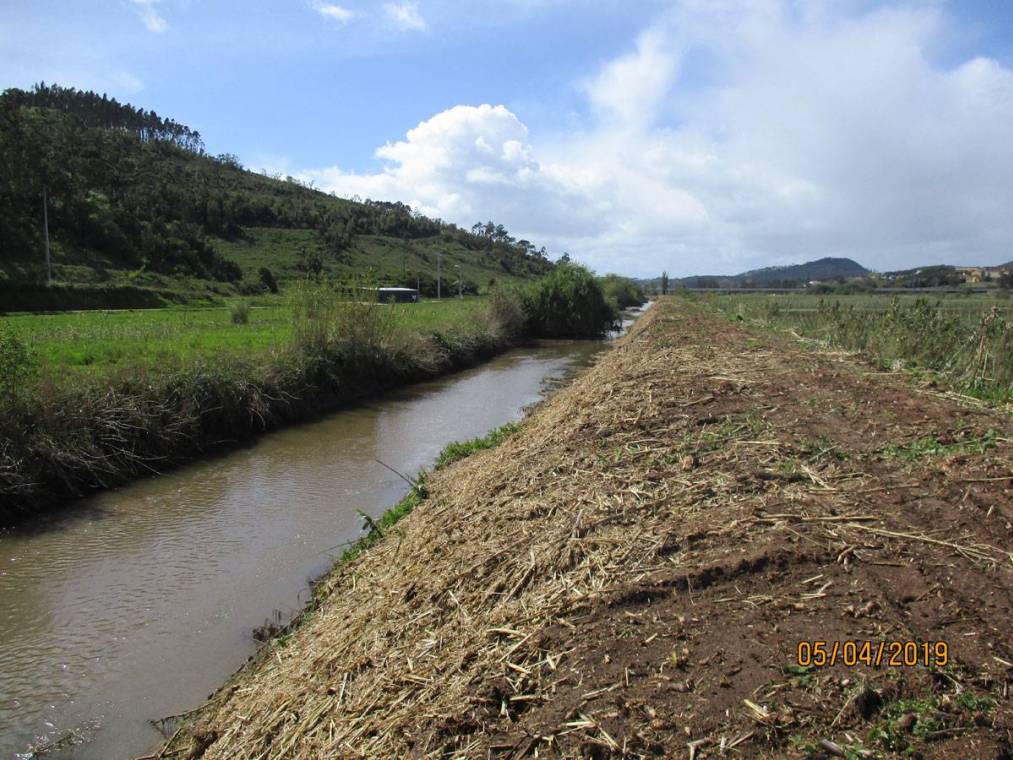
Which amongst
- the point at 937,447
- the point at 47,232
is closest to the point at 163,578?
the point at 937,447

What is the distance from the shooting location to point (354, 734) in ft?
10.7

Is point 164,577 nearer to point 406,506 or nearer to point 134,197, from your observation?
point 406,506

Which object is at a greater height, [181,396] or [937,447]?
[937,447]

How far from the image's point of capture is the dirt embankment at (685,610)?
8.69ft

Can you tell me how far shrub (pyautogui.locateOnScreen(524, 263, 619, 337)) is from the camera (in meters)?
40.8

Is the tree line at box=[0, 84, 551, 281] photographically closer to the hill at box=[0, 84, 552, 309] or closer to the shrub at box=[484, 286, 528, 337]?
the hill at box=[0, 84, 552, 309]

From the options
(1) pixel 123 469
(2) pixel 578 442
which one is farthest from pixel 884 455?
(1) pixel 123 469

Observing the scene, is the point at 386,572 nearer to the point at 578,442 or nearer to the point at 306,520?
the point at 578,442

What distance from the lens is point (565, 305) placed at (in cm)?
4106

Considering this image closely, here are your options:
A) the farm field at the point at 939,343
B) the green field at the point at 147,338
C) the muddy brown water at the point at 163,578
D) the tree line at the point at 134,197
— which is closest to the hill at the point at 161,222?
the tree line at the point at 134,197

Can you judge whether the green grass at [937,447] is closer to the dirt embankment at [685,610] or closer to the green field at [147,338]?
the dirt embankment at [685,610]

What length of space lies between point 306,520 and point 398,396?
11.1m

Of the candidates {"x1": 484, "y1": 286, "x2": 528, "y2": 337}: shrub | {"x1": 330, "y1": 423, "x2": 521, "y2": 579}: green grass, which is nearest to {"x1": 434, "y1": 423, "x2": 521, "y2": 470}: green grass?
{"x1": 330, "y1": 423, "x2": 521, "y2": 579}: green grass
